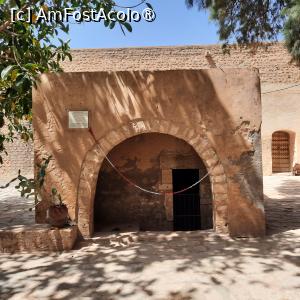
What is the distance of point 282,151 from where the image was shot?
15641mm

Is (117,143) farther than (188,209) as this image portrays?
No

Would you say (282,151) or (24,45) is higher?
(24,45)

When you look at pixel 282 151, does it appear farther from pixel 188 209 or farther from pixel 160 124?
pixel 160 124

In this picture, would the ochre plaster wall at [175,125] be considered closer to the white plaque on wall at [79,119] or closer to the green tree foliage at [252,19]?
the white plaque on wall at [79,119]

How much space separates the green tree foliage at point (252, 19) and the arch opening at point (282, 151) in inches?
253

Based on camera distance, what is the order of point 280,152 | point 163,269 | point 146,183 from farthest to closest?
point 280,152, point 146,183, point 163,269

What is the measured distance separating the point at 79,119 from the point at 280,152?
12.8 meters

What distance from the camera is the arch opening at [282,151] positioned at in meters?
15.5

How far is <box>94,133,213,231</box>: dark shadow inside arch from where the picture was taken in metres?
6.39

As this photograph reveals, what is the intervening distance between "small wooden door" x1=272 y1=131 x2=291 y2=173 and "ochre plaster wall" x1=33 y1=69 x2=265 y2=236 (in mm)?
10981

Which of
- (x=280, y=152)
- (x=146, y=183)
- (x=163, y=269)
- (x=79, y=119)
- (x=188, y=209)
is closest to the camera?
(x=163, y=269)

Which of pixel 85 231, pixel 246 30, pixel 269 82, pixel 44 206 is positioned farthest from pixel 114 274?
pixel 269 82

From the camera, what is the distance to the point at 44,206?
18.3ft

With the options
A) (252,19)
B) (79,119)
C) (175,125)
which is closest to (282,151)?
(252,19)
